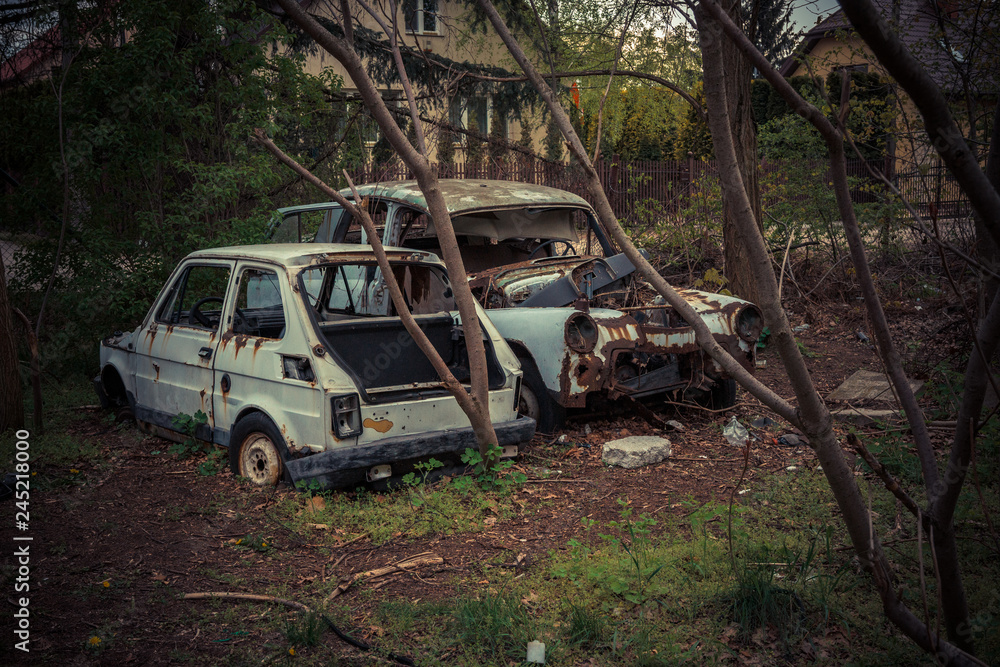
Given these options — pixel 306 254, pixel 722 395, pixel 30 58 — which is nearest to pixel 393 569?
pixel 306 254

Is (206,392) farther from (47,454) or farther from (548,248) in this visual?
(548,248)

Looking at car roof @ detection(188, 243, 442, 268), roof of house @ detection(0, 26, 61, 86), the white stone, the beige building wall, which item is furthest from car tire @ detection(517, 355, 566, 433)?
roof of house @ detection(0, 26, 61, 86)

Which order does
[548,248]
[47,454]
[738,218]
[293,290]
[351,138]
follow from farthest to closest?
1. [351,138]
2. [548,248]
3. [47,454]
4. [293,290]
5. [738,218]

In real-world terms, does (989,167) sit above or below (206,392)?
above

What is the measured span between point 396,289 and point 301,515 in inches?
56.0

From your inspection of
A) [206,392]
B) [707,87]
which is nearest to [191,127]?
[206,392]

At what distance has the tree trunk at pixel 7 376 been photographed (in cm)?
600

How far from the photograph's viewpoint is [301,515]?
449cm

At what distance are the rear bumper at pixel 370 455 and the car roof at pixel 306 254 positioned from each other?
1.29 meters

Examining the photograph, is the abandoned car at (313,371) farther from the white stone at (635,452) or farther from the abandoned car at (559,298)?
the white stone at (635,452)

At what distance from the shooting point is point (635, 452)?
5.53m

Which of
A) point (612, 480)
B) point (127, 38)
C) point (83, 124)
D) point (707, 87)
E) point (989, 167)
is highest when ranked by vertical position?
point (127, 38)

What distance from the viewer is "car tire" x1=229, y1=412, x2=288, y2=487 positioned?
4.80 meters
